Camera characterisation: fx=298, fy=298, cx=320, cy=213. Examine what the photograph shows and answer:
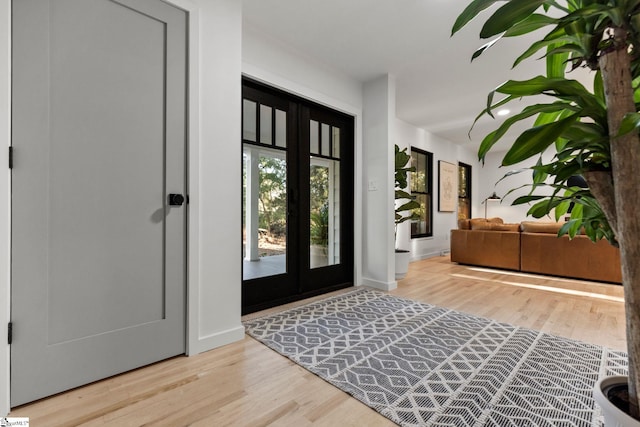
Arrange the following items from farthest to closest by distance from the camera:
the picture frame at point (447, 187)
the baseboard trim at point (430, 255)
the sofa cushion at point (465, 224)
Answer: the picture frame at point (447, 187) → the baseboard trim at point (430, 255) → the sofa cushion at point (465, 224)

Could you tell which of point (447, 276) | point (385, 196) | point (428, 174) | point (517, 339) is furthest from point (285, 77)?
point (428, 174)

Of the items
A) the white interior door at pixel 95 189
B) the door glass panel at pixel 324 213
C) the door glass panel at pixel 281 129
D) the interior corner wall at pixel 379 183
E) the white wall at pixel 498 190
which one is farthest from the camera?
the white wall at pixel 498 190

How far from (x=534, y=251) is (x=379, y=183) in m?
2.68

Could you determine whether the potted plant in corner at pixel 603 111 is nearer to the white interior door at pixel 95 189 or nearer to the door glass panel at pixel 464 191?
the white interior door at pixel 95 189

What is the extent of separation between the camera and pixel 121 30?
1.66m

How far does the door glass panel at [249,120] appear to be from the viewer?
2.65 m

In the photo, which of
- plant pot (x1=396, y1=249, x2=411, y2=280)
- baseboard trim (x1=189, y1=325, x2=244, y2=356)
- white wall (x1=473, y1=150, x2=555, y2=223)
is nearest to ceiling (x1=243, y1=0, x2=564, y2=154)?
plant pot (x1=396, y1=249, x2=411, y2=280)

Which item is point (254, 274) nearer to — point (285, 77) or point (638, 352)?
point (285, 77)

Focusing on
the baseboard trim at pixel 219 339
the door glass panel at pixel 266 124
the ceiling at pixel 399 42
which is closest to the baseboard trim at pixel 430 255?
the ceiling at pixel 399 42

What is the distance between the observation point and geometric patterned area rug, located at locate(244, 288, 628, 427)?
4.42 ft

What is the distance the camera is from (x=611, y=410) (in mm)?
676

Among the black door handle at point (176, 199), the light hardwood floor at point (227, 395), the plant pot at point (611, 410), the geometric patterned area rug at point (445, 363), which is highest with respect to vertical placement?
the black door handle at point (176, 199)

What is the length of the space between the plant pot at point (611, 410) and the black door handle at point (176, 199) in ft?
6.51

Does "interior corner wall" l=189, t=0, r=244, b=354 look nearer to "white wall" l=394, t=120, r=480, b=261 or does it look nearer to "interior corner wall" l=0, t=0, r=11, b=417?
"interior corner wall" l=0, t=0, r=11, b=417
